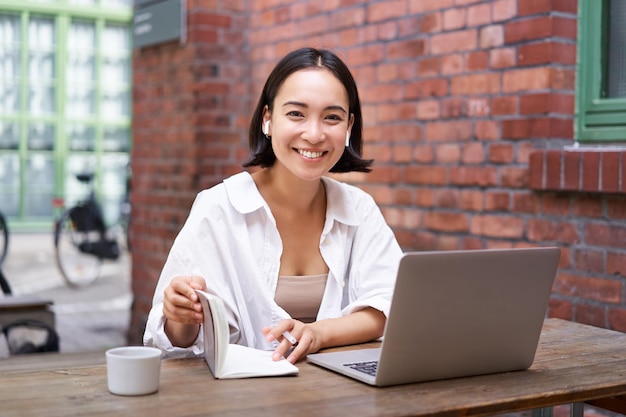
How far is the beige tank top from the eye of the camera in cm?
207

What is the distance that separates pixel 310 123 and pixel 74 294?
550cm

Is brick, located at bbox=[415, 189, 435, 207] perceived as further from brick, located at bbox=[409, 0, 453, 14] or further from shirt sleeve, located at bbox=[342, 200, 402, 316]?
shirt sleeve, located at bbox=[342, 200, 402, 316]

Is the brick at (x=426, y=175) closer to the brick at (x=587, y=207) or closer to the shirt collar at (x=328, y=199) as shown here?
the brick at (x=587, y=207)

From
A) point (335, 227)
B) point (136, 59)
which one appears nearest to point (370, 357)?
point (335, 227)

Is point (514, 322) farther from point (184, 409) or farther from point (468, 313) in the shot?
point (184, 409)

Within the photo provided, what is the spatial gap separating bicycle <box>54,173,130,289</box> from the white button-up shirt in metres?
5.74

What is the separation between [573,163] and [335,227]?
0.83m

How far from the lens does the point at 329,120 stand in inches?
80.0

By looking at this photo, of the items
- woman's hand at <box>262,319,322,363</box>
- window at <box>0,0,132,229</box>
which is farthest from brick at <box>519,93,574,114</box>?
window at <box>0,0,132,229</box>

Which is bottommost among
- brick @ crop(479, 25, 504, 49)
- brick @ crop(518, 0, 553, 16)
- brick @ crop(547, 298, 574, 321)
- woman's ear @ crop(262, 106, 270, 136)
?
brick @ crop(547, 298, 574, 321)

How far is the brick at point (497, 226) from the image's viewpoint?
2.82 meters

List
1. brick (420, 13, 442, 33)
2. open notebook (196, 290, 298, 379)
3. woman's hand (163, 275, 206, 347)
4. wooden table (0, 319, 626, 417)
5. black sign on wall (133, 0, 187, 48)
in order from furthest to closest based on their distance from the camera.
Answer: black sign on wall (133, 0, 187, 48), brick (420, 13, 442, 33), woman's hand (163, 275, 206, 347), open notebook (196, 290, 298, 379), wooden table (0, 319, 626, 417)

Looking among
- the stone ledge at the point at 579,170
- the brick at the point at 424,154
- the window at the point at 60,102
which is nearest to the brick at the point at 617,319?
the stone ledge at the point at 579,170

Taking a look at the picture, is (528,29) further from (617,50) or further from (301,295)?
(301,295)
